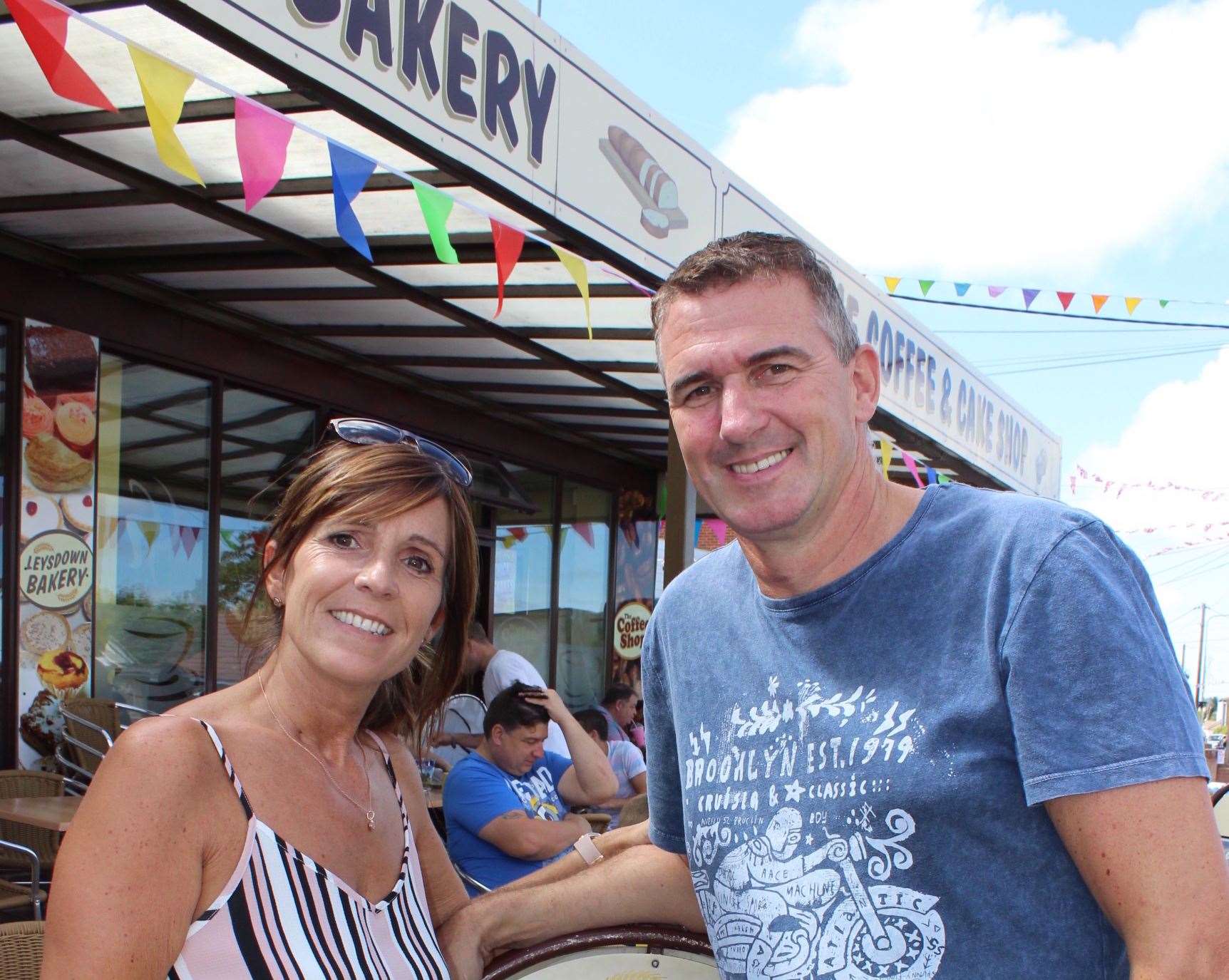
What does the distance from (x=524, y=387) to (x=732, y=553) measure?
22.2 feet

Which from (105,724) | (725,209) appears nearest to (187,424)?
(105,724)

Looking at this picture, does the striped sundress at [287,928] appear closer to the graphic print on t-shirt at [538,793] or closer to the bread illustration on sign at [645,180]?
the graphic print on t-shirt at [538,793]

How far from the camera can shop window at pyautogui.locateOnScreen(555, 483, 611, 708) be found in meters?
10.7

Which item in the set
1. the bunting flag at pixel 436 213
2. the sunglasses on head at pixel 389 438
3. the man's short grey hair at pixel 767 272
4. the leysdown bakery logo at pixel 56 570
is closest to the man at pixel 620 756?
the leysdown bakery logo at pixel 56 570

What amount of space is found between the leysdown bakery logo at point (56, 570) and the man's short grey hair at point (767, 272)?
5.42 m

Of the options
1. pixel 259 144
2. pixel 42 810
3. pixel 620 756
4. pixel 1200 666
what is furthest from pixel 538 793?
pixel 1200 666

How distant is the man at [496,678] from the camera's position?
240 inches

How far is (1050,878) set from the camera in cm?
136

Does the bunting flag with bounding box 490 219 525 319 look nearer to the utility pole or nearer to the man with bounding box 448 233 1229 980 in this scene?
the man with bounding box 448 233 1229 980

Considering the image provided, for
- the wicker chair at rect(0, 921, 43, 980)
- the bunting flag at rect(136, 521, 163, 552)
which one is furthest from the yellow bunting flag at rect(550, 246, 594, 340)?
the bunting flag at rect(136, 521, 163, 552)

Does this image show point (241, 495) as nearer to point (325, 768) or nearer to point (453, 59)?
point (453, 59)

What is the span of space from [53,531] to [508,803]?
10.6 feet

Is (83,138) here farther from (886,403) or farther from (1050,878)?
(886,403)

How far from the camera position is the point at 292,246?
5.46 m
